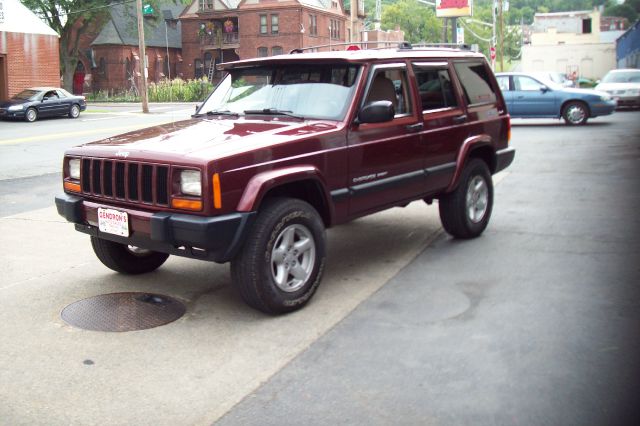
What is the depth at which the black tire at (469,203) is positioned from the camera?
7000 millimetres

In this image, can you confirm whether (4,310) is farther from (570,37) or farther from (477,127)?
(570,37)

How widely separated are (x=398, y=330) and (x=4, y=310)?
9.52ft

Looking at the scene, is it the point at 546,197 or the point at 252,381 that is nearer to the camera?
the point at 252,381

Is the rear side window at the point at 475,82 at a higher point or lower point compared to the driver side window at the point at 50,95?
lower

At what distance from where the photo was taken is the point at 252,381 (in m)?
3.95

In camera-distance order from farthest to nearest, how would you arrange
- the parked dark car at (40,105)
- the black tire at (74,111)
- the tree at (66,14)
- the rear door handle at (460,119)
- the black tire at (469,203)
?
1. the tree at (66,14)
2. the black tire at (74,111)
3. the parked dark car at (40,105)
4. the black tire at (469,203)
5. the rear door handle at (460,119)

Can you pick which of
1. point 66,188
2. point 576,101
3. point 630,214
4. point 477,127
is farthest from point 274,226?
point 576,101

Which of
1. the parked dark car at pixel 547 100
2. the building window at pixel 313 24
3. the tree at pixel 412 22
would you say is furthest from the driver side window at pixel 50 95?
the tree at pixel 412 22

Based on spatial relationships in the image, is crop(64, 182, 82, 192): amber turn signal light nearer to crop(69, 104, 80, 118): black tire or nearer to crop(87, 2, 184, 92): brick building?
crop(69, 104, 80, 118): black tire

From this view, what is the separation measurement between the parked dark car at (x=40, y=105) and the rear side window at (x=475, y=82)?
26.6 meters

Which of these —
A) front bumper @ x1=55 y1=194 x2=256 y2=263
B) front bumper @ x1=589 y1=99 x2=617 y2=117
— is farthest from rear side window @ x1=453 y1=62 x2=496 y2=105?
front bumper @ x1=589 y1=99 x2=617 y2=117

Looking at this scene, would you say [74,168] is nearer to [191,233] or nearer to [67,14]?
[191,233]

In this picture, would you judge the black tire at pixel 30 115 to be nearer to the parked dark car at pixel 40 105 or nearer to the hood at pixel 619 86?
the parked dark car at pixel 40 105

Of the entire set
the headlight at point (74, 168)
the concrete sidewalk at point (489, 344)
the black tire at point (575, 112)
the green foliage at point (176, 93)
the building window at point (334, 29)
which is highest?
the building window at point (334, 29)
